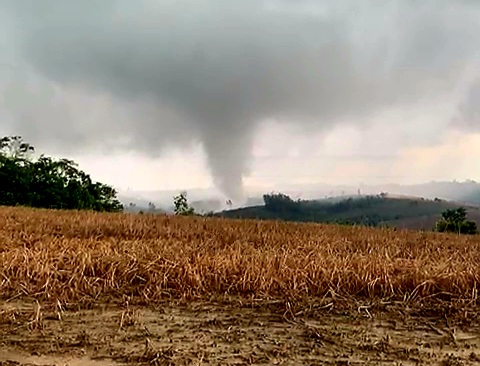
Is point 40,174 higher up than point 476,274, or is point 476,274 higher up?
point 40,174

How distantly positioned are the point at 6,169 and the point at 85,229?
23751 mm

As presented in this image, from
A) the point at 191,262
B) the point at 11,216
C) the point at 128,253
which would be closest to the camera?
the point at 191,262

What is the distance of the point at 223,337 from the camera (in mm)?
4078

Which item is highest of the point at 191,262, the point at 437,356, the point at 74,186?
Answer: the point at 74,186

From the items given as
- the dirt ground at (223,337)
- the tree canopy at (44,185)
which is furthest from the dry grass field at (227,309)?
the tree canopy at (44,185)

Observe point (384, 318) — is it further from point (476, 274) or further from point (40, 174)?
point (40, 174)

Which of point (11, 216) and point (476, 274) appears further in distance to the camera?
point (11, 216)

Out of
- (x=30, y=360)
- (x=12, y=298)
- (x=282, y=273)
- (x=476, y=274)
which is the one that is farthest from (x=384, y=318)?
(x=12, y=298)

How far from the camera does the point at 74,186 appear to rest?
34938 mm

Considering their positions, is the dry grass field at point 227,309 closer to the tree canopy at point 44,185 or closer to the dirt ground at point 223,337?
the dirt ground at point 223,337

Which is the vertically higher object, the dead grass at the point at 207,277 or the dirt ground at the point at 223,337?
the dead grass at the point at 207,277

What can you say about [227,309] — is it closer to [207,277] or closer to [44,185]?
[207,277]

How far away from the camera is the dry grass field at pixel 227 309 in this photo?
3.73 m

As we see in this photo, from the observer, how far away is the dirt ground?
3604 mm
